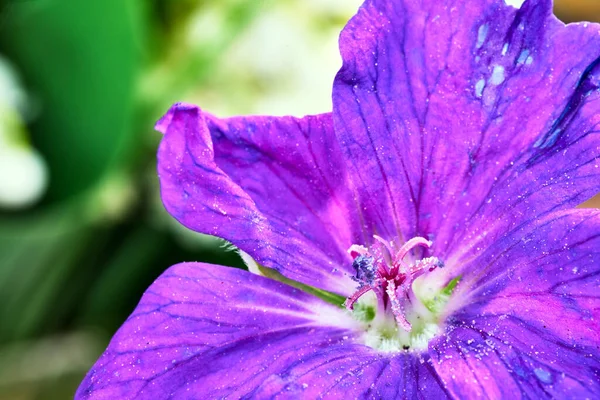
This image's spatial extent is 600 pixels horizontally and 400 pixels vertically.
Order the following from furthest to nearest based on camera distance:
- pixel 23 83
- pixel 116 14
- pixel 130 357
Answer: pixel 23 83, pixel 116 14, pixel 130 357

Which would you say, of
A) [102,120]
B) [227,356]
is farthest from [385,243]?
[102,120]

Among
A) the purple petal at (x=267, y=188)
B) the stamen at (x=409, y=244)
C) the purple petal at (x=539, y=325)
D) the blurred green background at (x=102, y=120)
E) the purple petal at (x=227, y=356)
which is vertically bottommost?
the purple petal at (x=539, y=325)

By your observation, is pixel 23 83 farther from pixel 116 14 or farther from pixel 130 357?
pixel 130 357

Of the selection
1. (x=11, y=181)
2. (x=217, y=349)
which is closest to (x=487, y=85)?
(x=217, y=349)

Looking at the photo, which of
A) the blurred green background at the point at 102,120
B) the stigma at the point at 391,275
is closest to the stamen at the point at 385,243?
the stigma at the point at 391,275

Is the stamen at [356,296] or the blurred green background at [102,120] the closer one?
the stamen at [356,296]

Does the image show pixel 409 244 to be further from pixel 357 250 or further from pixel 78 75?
pixel 78 75

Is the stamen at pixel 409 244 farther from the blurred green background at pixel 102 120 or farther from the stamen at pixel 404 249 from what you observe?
the blurred green background at pixel 102 120
